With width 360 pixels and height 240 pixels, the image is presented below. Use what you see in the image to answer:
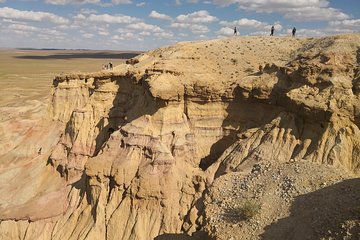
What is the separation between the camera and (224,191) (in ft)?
57.3

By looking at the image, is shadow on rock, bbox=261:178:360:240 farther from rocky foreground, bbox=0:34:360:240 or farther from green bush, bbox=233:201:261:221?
green bush, bbox=233:201:261:221

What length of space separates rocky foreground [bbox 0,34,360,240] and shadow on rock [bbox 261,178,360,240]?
75 mm

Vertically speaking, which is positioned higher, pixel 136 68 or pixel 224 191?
pixel 136 68

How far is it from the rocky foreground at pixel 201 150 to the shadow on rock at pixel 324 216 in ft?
0.25

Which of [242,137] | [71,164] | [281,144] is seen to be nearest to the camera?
[281,144]

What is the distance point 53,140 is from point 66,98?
4.18 meters

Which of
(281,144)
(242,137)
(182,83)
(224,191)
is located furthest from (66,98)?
(224,191)

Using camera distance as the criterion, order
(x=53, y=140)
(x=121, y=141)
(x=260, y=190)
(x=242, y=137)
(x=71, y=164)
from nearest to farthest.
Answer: (x=260, y=190), (x=242, y=137), (x=121, y=141), (x=71, y=164), (x=53, y=140)

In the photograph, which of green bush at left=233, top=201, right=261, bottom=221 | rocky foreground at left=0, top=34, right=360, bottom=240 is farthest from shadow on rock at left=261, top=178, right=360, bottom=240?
green bush at left=233, top=201, right=261, bottom=221

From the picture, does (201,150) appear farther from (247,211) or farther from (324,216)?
(324,216)

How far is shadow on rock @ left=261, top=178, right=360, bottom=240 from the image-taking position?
41.8 feet

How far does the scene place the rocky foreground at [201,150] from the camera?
16656mm

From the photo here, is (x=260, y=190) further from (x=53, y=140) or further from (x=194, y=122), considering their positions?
(x=53, y=140)

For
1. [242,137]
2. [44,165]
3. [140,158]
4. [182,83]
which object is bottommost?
[44,165]
